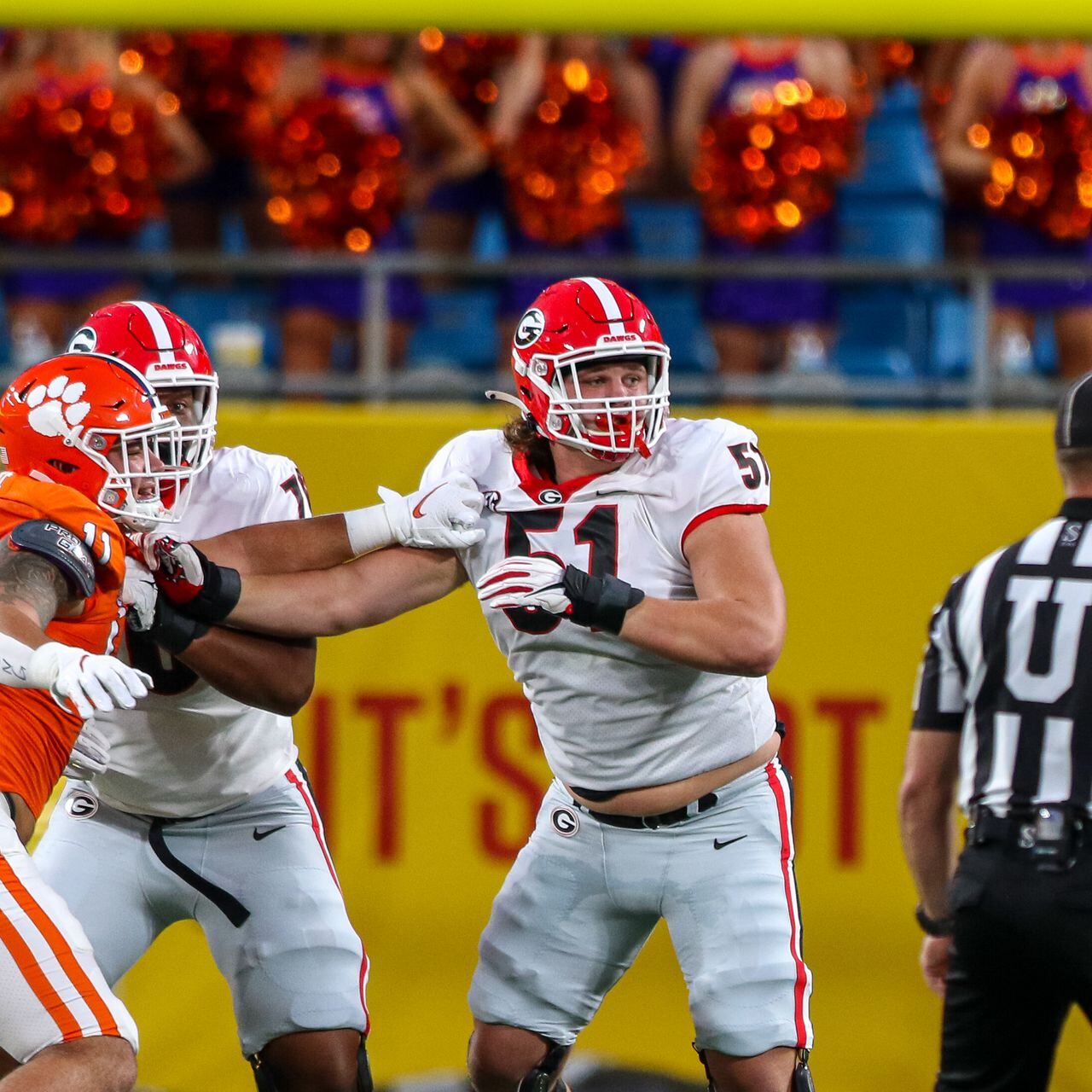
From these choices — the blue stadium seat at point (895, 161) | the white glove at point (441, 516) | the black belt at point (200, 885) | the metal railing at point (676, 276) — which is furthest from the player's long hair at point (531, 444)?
the blue stadium seat at point (895, 161)

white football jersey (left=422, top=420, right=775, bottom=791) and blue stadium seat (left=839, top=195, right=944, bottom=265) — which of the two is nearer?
white football jersey (left=422, top=420, right=775, bottom=791)

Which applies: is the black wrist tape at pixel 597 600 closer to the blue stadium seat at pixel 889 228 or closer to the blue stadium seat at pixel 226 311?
the blue stadium seat at pixel 226 311

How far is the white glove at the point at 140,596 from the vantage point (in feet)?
10.1

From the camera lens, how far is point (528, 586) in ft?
9.93

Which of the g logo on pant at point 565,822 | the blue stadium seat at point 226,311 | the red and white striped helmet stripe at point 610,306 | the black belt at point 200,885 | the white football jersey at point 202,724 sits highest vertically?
the blue stadium seat at point 226,311

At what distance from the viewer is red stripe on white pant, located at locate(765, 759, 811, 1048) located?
3.21 metres

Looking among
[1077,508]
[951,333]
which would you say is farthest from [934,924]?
[951,333]

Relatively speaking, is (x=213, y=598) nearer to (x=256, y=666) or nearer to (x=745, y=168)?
(x=256, y=666)

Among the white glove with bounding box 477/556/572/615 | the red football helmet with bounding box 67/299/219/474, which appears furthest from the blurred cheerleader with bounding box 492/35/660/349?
the white glove with bounding box 477/556/572/615

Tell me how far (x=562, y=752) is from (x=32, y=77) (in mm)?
3657

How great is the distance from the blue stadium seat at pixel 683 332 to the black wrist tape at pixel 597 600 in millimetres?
2771

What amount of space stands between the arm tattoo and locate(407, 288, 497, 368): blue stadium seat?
3029 millimetres

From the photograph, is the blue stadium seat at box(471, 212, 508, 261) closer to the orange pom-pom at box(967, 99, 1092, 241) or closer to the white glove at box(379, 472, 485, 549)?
the orange pom-pom at box(967, 99, 1092, 241)

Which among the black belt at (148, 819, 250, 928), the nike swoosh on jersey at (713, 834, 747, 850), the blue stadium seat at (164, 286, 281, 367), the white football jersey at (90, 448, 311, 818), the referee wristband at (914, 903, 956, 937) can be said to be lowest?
the referee wristband at (914, 903, 956, 937)
